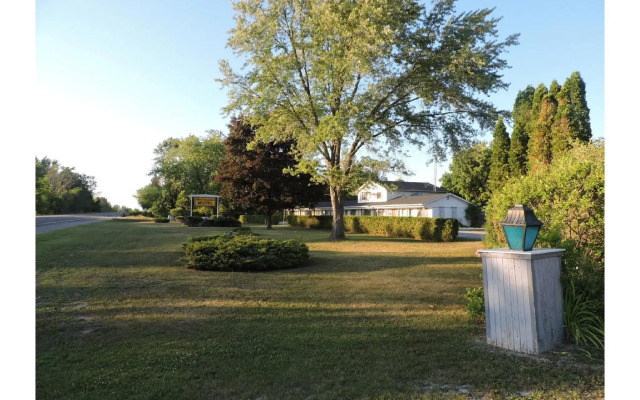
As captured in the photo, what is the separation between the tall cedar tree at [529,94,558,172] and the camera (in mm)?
22312

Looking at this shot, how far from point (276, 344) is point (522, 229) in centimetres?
267

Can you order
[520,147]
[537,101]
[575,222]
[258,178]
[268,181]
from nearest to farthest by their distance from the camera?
[575,222]
[537,101]
[268,181]
[258,178]
[520,147]

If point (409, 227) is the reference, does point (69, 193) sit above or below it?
above

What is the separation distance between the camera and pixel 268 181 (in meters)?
Answer: 24.7

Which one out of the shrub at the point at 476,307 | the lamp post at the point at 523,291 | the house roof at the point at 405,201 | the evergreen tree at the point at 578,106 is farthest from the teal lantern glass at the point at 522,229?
the house roof at the point at 405,201

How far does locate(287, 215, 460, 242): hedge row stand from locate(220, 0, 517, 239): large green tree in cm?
361

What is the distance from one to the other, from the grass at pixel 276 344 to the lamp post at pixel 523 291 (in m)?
0.18

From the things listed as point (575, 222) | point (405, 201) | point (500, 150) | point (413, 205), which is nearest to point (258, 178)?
point (413, 205)

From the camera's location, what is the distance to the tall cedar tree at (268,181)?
2473 centimetres

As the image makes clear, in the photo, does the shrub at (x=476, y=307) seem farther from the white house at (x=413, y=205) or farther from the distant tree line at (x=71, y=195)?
the distant tree line at (x=71, y=195)

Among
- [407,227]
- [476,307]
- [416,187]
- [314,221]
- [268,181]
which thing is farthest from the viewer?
[416,187]

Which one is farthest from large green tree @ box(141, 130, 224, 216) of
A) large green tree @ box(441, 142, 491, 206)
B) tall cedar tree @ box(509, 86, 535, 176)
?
tall cedar tree @ box(509, 86, 535, 176)

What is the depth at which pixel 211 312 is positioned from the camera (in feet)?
16.4

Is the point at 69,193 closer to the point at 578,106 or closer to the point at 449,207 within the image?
the point at 449,207
